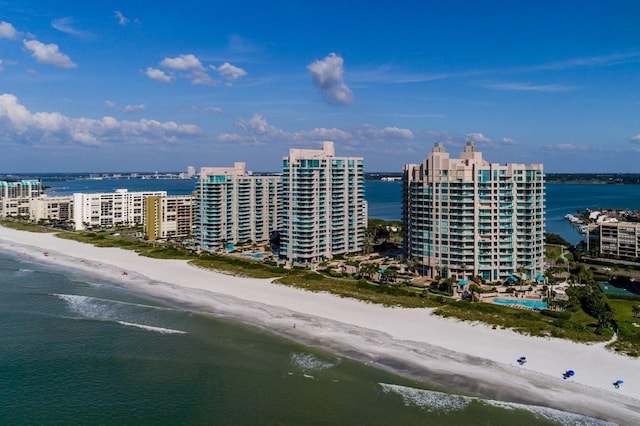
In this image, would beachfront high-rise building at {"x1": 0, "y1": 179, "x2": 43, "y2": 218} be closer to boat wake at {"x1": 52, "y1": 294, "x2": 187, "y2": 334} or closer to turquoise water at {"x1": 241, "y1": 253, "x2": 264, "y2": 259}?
turquoise water at {"x1": 241, "y1": 253, "x2": 264, "y2": 259}

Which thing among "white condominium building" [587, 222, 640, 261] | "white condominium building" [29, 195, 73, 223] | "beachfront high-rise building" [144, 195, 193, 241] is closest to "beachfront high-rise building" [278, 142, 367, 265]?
"beachfront high-rise building" [144, 195, 193, 241]

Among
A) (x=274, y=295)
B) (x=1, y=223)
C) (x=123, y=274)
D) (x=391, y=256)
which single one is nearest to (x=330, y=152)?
(x=391, y=256)

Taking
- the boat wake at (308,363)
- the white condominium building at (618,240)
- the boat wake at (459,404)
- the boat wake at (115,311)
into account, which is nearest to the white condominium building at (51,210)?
the boat wake at (115,311)

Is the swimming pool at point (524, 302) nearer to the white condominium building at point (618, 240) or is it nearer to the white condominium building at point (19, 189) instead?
the white condominium building at point (618, 240)

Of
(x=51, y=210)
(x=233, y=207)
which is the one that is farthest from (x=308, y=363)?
(x=51, y=210)

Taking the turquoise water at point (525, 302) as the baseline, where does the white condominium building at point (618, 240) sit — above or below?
above

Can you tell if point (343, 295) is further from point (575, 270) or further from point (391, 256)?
point (575, 270)
